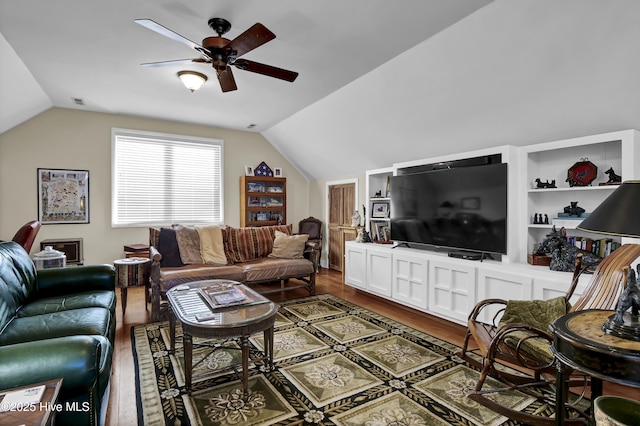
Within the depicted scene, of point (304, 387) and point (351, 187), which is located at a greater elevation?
point (351, 187)

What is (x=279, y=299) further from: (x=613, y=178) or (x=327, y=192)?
(x=613, y=178)

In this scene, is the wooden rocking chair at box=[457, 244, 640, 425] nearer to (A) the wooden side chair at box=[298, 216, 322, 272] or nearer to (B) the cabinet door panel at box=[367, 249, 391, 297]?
(B) the cabinet door panel at box=[367, 249, 391, 297]

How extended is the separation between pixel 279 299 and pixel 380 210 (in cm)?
197

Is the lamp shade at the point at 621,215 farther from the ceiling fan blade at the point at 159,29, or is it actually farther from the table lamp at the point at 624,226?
the ceiling fan blade at the point at 159,29

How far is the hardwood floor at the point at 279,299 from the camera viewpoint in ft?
6.78

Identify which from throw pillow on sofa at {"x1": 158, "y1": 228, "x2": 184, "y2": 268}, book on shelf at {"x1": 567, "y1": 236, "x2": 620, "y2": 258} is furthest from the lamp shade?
throw pillow on sofa at {"x1": 158, "y1": 228, "x2": 184, "y2": 268}

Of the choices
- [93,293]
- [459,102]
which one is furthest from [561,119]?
[93,293]

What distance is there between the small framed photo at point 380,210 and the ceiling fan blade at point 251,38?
10.2ft

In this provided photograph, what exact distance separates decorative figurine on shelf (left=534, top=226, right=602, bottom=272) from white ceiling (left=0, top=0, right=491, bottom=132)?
2.02m

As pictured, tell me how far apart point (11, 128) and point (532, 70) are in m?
6.13

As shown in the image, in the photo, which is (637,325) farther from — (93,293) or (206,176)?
(206,176)

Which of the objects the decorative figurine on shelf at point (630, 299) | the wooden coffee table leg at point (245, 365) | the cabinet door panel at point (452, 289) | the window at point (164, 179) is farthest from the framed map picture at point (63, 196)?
the decorative figurine on shelf at point (630, 299)

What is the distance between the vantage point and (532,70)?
2590 mm

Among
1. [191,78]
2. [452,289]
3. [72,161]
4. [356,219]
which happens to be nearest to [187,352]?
[452,289]
